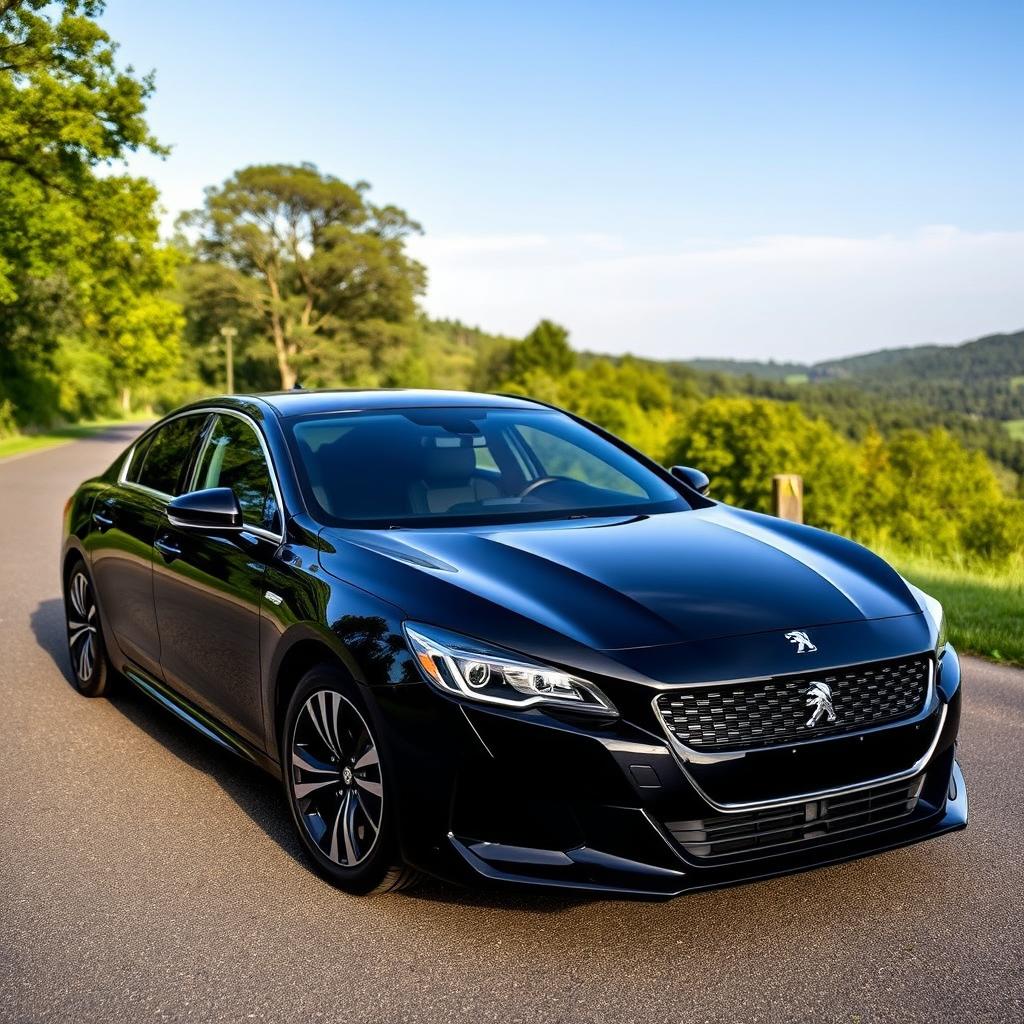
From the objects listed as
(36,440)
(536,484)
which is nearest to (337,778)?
(536,484)

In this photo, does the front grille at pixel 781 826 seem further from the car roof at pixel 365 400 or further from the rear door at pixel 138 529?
the rear door at pixel 138 529

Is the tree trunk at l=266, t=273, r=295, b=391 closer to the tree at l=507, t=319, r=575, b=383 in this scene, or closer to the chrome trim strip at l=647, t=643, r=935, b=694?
the tree at l=507, t=319, r=575, b=383

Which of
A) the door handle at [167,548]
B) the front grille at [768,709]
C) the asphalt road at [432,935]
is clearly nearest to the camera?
the asphalt road at [432,935]

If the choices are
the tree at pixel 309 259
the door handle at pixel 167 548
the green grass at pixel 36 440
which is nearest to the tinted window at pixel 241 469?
the door handle at pixel 167 548

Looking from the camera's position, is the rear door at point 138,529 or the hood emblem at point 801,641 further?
the rear door at point 138,529

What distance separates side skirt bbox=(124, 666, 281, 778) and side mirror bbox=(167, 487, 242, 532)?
2.56ft

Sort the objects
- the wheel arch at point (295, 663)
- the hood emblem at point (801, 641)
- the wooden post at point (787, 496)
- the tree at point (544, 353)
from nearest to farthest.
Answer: the hood emblem at point (801, 641) → the wheel arch at point (295, 663) → the wooden post at point (787, 496) → the tree at point (544, 353)

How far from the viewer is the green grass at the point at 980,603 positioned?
8062 millimetres

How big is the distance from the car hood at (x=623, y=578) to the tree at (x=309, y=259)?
6625 centimetres

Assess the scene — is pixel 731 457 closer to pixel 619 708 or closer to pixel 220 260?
pixel 220 260

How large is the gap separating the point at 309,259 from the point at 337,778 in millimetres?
68526

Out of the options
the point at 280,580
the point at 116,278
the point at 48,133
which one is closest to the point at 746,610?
the point at 280,580

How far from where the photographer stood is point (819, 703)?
3.47 meters

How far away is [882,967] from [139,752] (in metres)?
3.43
